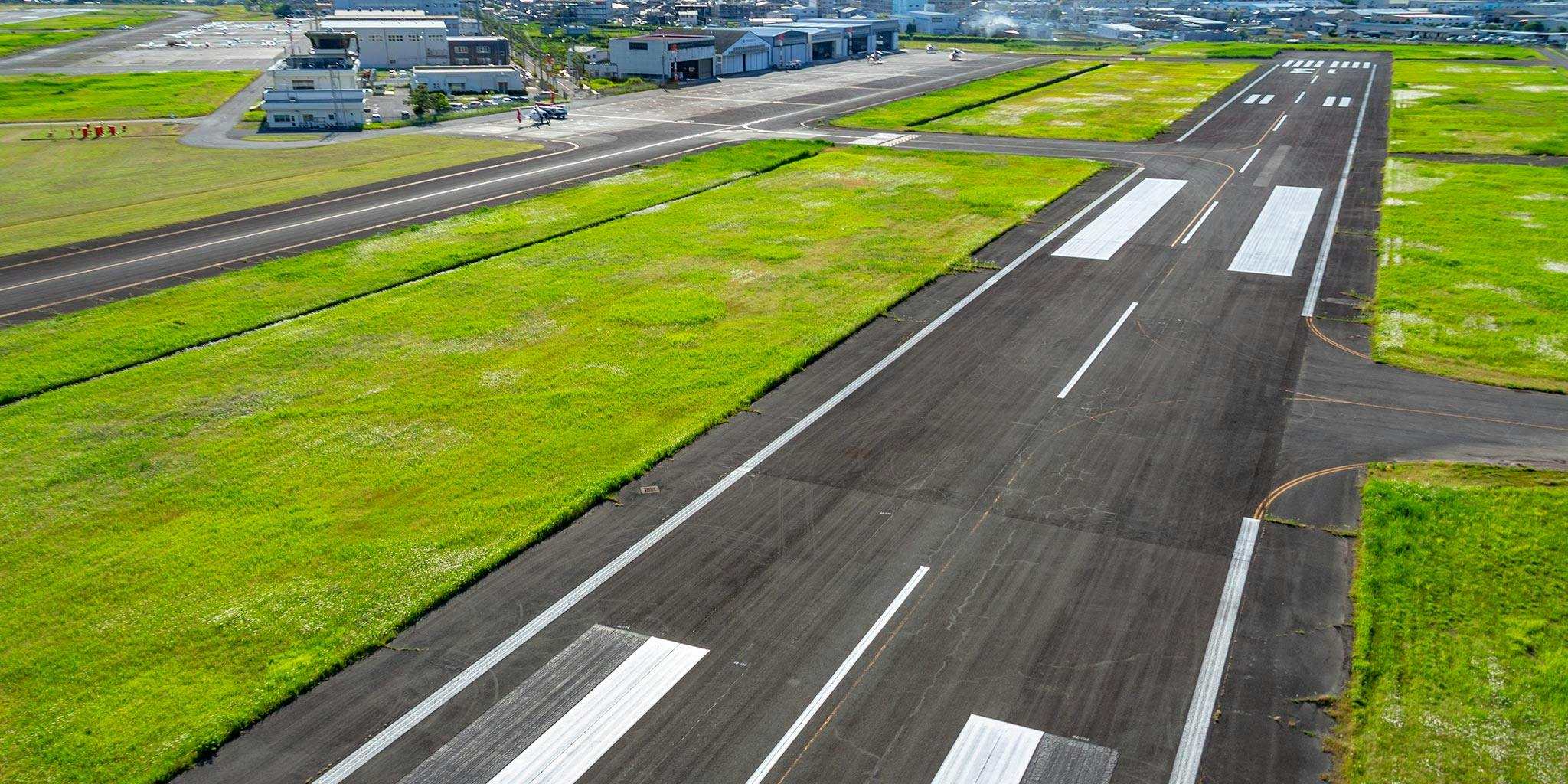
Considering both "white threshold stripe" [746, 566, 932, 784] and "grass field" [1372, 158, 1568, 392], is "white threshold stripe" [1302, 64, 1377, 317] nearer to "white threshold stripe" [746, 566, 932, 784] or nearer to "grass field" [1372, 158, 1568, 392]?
"grass field" [1372, 158, 1568, 392]

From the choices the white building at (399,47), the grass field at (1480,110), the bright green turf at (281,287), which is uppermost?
the white building at (399,47)

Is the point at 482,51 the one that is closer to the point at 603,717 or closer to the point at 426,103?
the point at 426,103

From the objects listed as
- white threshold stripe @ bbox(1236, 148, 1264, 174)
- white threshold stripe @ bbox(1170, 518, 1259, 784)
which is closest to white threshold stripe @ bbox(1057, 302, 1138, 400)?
white threshold stripe @ bbox(1170, 518, 1259, 784)

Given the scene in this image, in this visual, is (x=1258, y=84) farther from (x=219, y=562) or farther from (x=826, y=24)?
(x=219, y=562)

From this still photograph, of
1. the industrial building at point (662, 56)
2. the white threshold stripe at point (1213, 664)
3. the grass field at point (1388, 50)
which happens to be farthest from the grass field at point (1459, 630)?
the grass field at point (1388, 50)

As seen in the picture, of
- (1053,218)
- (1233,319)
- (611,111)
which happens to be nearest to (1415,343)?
(1233,319)

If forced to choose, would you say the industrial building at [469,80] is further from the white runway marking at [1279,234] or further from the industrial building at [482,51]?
the white runway marking at [1279,234]
